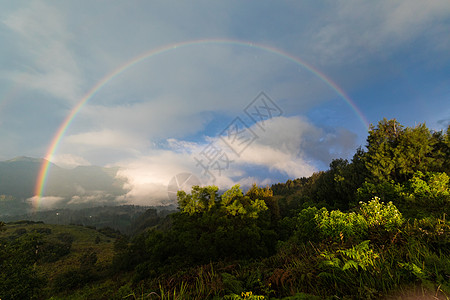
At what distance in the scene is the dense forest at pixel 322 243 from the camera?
404 centimetres

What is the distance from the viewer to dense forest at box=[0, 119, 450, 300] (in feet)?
13.2

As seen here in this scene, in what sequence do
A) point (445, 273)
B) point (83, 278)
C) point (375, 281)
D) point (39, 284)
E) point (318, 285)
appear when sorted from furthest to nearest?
1. point (83, 278)
2. point (39, 284)
3. point (318, 285)
4. point (375, 281)
5. point (445, 273)

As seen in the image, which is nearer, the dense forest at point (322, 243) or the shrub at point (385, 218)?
the dense forest at point (322, 243)

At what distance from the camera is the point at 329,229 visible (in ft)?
28.7

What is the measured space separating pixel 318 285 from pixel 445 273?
2341 mm

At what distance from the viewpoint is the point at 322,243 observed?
22.8ft

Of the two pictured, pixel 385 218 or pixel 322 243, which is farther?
pixel 385 218

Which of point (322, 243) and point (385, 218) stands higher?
point (385, 218)

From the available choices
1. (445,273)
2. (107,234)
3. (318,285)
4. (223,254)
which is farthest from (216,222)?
(107,234)

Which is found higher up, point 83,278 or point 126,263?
point 126,263

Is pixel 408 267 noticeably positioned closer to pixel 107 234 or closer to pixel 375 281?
pixel 375 281

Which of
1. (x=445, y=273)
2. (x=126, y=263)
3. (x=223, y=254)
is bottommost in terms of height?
(x=126, y=263)

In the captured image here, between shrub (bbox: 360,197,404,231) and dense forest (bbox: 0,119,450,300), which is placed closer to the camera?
dense forest (bbox: 0,119,450,300)

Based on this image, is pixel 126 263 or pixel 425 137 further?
pixel 126 263
